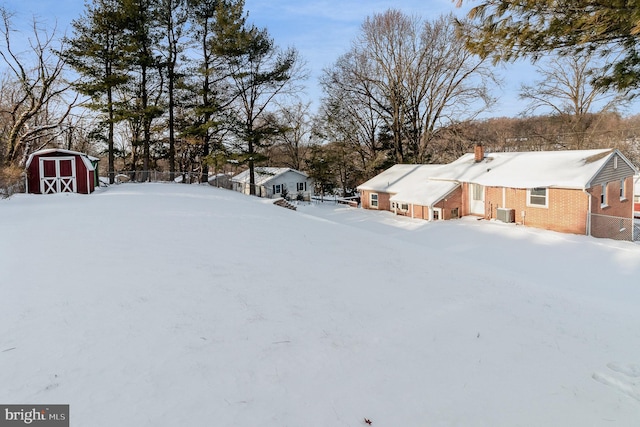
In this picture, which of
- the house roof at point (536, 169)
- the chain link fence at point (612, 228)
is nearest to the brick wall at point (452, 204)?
the house roof at point (536, 169)

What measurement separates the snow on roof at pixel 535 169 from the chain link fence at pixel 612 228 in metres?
2.15

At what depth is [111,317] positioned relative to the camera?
15.4 feet

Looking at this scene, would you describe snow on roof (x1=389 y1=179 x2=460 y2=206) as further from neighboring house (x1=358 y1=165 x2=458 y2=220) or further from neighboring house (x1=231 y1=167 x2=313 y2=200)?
neighboring house (x1=231 y1=167 x2=313 y2=200)

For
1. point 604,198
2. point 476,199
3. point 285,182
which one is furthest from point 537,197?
point 285,182

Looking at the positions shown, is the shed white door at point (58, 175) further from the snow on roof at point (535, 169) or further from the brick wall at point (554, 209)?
the brick wall at point (554, 209)

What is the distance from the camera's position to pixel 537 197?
18391 millimetres

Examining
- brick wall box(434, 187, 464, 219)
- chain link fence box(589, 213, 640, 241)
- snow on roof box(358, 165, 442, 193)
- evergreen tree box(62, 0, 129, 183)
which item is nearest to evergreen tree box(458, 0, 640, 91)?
chain link fence box(589, 213, 640, 241)

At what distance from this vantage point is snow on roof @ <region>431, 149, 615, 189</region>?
56.3 feet

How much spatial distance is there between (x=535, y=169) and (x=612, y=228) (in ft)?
15.0

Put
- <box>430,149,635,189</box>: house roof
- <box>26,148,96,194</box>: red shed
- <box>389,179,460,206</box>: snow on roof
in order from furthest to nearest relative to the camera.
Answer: <box>389,179,460,206</box>: snow on roof → <box>430,149,635,189</box>: house roof → <box>26,148,96,194</box>: red shed

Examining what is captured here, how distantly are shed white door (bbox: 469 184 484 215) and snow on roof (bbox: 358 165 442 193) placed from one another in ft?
14.1

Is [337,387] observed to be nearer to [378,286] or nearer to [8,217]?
[378,286]

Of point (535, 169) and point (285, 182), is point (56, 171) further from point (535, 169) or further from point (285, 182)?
point (535, 169)

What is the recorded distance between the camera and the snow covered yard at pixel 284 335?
349cm
